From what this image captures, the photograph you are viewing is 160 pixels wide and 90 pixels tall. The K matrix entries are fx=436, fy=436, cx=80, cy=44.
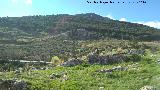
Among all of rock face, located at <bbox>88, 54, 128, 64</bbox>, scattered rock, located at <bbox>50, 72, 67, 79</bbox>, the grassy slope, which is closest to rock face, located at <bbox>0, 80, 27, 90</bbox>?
the grassy slope

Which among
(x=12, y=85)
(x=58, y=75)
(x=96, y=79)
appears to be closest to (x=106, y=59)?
(x=58, y=75)

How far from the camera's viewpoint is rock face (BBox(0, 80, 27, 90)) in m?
33.1

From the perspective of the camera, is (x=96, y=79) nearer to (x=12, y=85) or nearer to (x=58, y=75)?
(x=58, y=75)

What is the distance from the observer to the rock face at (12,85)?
108 ft

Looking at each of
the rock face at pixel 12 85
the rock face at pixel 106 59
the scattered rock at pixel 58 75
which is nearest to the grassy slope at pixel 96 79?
the scattered rock at pixel 58 75

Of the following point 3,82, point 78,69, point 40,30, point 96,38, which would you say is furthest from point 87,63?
point 40,30

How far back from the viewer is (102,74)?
3959 cm

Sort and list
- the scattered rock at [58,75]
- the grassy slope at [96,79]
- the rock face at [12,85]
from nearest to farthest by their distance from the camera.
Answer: the rock face at [12,85] < the grassy slope at [96,79] < the scattered rock at [58,75]

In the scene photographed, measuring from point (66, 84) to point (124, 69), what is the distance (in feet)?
26.8

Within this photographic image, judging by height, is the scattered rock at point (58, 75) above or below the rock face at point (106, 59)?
below

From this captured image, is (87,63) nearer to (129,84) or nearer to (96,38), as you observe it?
(129,84)

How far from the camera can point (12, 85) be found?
1314 inches

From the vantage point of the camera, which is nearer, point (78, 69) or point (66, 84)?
point (66, 84)

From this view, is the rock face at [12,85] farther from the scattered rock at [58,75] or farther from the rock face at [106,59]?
the rock face at [106,59]
